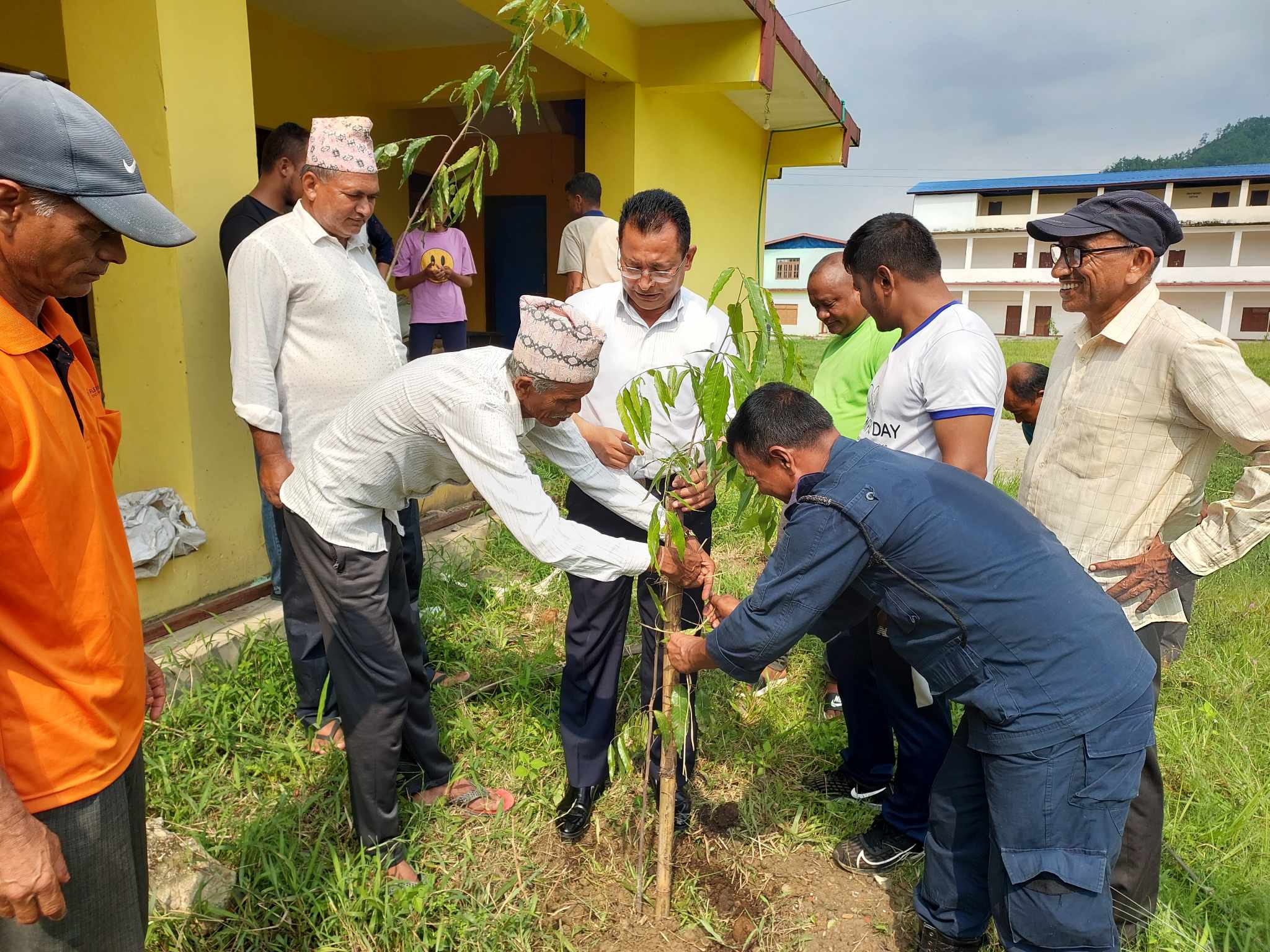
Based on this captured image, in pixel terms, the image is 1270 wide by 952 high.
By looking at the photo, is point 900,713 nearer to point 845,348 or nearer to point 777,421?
point 777,421

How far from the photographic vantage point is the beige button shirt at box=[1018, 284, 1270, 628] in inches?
79.7

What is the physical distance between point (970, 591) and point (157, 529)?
279 centimetres

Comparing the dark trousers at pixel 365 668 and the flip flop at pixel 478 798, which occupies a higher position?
the dark trousers at pixel 365 668

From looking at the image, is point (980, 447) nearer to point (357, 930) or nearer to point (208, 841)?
point (357, 930)

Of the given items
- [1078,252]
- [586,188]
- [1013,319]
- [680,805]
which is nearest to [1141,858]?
[680,805]

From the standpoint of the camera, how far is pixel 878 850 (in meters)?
2.51

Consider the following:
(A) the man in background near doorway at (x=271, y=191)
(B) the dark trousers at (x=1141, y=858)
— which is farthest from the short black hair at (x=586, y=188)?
(B) the dark trousers at (x=1141, y=858)

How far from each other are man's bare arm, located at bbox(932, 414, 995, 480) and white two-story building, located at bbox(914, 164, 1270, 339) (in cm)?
3175

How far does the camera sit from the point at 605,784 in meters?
2.71

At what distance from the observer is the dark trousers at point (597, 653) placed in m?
2.52

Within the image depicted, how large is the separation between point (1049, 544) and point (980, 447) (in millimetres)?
418

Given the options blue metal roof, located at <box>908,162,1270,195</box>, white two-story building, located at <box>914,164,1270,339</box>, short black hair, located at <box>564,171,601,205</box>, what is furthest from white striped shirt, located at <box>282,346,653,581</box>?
blue metal roof, located at <box>908,162,1270,195</box>

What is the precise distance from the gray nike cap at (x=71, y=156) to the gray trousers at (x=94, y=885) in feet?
2.83

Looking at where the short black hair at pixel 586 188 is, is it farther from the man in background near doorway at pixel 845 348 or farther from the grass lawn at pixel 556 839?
the grass lawn at pixel 556 839
